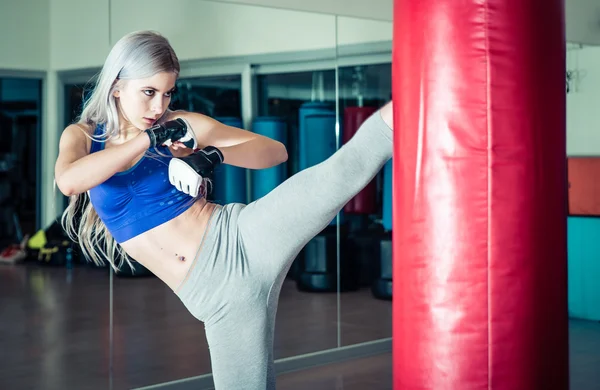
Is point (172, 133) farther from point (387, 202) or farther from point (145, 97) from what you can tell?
point (387, 202)

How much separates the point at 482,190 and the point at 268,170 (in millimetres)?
3240

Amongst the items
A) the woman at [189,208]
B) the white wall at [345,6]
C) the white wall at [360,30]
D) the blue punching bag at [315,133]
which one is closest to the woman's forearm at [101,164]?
the woman at [189,208]

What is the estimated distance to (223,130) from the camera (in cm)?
272

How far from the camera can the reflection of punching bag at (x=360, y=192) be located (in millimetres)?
5402

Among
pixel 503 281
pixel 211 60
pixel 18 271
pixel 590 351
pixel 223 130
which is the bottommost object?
pixel 590 351

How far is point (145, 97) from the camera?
2.53 m

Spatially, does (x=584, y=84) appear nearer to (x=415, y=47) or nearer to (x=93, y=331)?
(x=93, y=331)

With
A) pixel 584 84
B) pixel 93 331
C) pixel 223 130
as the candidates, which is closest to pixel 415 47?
pixel 223 130

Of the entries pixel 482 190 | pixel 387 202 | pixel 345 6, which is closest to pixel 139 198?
pixel 482 190

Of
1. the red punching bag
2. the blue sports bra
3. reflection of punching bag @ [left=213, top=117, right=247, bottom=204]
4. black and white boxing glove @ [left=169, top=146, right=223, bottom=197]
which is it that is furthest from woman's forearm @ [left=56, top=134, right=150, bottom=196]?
reflection of punching bag @ [left=213, top=117, right=247, bottom=204]

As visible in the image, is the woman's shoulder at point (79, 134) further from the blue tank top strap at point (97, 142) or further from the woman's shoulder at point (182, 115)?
the woman's shoulder at point (182, 115)

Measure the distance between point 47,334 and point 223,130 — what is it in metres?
2.57

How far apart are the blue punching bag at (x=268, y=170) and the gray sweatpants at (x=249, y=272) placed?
2.34 m

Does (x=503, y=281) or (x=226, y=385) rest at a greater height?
(x=503, y=281)
